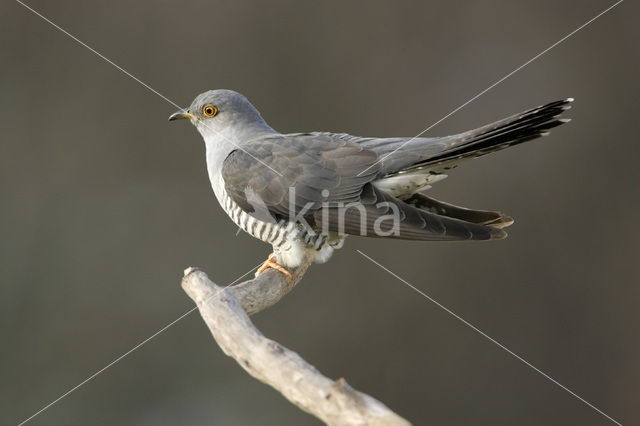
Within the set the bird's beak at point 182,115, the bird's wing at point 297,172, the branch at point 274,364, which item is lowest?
the branch at point 274,364

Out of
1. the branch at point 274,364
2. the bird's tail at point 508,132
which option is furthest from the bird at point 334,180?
the branch at point 274,364

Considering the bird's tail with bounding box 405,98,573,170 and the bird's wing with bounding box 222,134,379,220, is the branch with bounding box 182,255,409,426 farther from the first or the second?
the bird's tail with bounding box 405,98,573,170

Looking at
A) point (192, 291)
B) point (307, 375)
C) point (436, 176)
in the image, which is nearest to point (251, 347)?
point (307, 375)

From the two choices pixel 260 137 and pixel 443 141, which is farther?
pixel 260 137

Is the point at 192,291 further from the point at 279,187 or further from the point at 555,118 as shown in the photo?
the point at 555,118

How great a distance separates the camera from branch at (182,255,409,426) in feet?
3.23

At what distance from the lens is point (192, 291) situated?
1614 millimetres

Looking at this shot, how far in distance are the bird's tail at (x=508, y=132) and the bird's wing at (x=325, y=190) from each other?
19cm

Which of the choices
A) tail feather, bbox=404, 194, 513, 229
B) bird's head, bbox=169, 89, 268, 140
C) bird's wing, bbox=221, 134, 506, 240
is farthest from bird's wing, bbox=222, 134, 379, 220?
tail feather, bbox=404, 194, 513, 229

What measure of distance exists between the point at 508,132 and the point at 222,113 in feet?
3.59

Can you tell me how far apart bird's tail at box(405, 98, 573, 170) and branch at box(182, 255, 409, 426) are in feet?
2.37

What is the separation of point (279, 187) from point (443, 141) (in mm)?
540

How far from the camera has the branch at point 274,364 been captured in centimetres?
99

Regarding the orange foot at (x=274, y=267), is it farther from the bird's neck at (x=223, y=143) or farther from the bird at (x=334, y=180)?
the bird's neck at (x=223, y=143)
